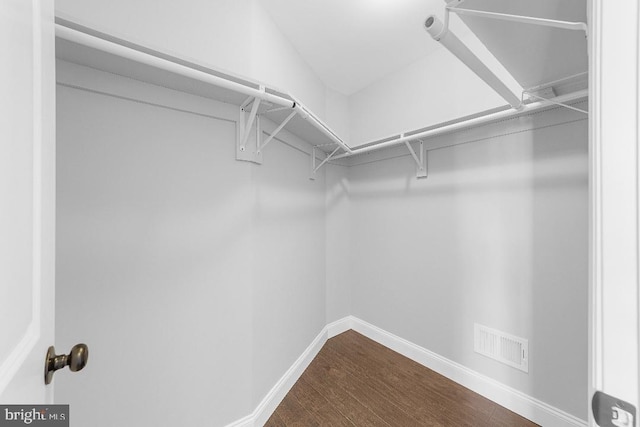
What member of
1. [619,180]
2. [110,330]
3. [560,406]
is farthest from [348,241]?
[619,180]

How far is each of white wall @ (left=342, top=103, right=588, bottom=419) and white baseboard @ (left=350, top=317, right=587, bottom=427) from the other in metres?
0.04

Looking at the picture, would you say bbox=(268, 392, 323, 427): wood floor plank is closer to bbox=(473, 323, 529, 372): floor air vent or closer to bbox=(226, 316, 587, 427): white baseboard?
bbox=(226, 316, 587, 427): white baseboard

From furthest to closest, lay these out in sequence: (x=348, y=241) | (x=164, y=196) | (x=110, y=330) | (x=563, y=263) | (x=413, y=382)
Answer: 1. (x=348, y=241)
2. (x=413, y=382)
3. (x=563, y=263)
4. (x=164, y=196)
5. (x=110, y=330)

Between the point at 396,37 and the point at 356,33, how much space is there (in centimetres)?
30

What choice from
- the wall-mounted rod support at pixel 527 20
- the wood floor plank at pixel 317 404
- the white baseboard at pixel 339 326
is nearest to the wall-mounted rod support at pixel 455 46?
the wall-mounted rod support at pixel 527 20

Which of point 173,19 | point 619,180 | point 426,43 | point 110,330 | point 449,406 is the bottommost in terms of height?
A: point 449,406

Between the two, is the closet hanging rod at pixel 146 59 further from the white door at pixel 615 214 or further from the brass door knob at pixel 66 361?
the white door at pixel 615 214

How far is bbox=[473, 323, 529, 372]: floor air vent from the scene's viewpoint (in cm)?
160

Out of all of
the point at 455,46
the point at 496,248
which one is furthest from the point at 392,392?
the point at 455,46

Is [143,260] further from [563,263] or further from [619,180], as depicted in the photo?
[563,263]

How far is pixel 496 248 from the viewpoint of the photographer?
1735 mm

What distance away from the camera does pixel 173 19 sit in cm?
114

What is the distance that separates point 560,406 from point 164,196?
2.42m

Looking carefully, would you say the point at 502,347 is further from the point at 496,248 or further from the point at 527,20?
the point at 527,20
